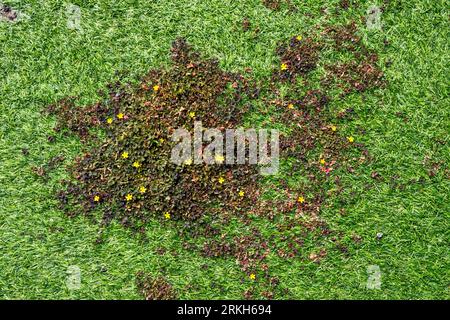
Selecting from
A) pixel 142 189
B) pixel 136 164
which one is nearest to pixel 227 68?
pixel 136 164

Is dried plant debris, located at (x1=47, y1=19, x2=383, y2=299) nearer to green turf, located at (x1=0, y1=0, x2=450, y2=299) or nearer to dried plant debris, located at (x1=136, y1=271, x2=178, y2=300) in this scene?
dried plant debris, located at (x1=136, y1=271, x2=178, y2=300)

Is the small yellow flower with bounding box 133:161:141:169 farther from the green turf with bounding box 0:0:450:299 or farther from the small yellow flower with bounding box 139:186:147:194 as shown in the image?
the green turf with bounding box 0:0:450:299

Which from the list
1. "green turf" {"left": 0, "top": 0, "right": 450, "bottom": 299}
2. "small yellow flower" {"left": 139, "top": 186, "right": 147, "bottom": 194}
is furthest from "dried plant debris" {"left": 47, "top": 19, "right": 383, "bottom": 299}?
"green turf" {"left": 0, "top": 0, "right": 450, "bottom": 299}

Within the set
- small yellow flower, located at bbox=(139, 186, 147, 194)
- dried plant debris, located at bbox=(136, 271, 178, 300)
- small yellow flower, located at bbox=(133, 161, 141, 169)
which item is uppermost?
small yellow flower, located at bbox=(133, 161, 141, 169)

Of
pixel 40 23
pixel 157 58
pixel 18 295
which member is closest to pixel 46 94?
pixel 40 23

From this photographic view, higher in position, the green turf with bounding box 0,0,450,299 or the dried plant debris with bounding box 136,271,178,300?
the green turf with bounding box 0,0,450,299

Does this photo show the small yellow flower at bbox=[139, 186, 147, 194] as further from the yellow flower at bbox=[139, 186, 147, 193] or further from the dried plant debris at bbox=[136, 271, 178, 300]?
Answer: the dried plant debris at bbox=[136, 271, 178, 300]

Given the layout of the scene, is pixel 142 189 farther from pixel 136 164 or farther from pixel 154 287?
pixel 154 287
